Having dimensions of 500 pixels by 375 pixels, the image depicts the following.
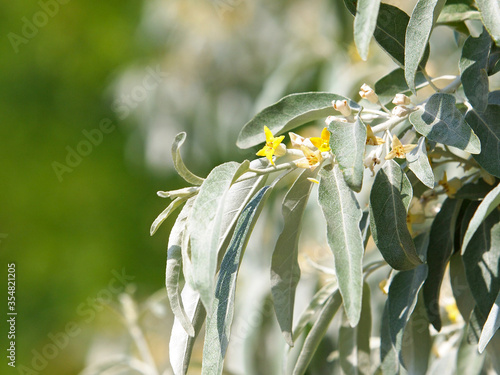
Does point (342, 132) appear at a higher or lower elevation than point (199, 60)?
lower

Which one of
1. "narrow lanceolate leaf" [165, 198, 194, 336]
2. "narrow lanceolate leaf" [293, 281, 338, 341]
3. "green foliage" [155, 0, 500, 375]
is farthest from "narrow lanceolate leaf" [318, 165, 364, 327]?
"narrow lanceolate leaf" [293, 281, 338, 341]

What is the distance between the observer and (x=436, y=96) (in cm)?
46

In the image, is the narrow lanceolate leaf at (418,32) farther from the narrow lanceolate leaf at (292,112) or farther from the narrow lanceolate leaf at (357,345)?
the narrow lanceolate leaf at (357,345)

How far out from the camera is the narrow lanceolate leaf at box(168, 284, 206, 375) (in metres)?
0.44

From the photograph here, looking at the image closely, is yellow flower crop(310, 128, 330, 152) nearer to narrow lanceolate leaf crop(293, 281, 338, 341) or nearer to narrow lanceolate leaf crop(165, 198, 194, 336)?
narrow lanceolate leaf crop(165, 198, 194, 336)

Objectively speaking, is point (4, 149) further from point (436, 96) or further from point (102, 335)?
point (436, 96)

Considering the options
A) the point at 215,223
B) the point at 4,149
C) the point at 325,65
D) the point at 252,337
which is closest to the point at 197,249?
the point at 215,223

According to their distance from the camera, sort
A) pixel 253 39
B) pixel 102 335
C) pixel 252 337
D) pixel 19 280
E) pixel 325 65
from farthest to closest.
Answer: pixel 19 280, pixel 253 39, pixel 102 335, pixel 325 65, pixel 252 337

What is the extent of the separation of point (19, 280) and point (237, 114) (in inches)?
69.4

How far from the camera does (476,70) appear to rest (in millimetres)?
466

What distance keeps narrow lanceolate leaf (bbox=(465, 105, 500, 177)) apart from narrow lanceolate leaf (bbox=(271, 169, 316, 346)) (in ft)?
0.44

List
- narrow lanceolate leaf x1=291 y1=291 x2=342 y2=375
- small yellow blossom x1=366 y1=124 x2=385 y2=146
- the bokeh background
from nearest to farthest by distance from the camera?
small yellow blossom x1=366 y1=124 x2=385 y2=146 < narrow lanceolate leaf x1=291 y1=291 x2=342 y2=375 < the bokeh background

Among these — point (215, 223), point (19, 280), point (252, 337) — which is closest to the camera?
point (215, 223)

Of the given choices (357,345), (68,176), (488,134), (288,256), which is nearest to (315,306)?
(357,345)
